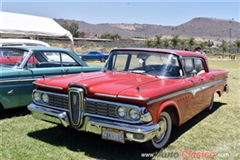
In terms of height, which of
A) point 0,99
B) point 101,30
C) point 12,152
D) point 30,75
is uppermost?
point 101,30

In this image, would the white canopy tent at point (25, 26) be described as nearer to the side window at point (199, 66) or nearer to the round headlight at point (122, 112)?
the side window at point (199, 66)

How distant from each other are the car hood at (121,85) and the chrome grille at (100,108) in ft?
0.42

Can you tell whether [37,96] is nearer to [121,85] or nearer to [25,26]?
[121,85]

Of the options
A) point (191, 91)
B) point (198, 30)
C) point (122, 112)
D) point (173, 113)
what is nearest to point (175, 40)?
point (191, 91)

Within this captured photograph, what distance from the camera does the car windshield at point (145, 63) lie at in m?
4.38

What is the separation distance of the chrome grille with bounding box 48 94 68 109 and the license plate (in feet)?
2.57

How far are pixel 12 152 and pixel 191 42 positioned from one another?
2833 inches

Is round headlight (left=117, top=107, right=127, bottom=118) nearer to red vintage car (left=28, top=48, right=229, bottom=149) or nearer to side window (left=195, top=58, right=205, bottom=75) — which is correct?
red vintage car (left=28, top=48, right=229, bottom=149)

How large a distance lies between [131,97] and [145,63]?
62.3 inches

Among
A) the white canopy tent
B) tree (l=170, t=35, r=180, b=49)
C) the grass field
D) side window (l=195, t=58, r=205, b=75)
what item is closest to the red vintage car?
side window (l=195, t=58, r=205, b=75)

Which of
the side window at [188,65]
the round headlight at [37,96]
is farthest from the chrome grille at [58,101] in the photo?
the side window at [188,65]

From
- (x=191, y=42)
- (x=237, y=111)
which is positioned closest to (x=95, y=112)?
(x=237, y=111)

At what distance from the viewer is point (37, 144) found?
3914 millimetres

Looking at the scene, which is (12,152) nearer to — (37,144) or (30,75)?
(37,144)
